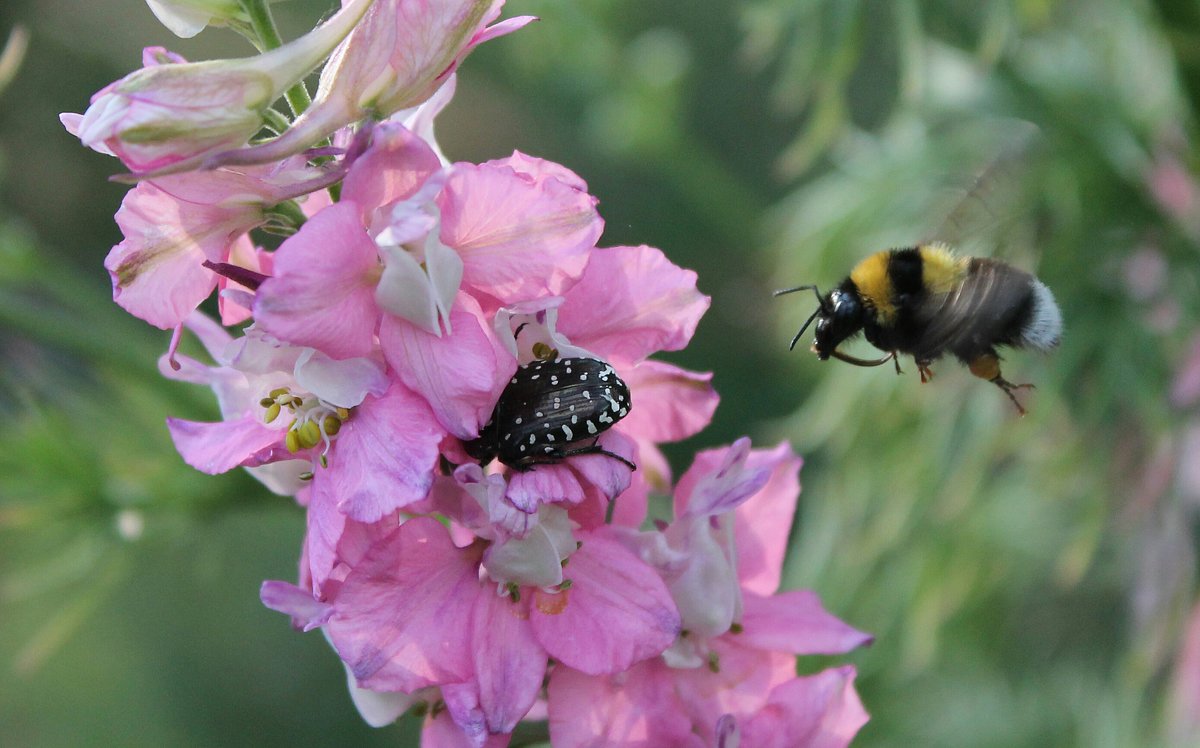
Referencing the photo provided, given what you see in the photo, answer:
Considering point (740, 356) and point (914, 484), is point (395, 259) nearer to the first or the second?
point (914, 484)

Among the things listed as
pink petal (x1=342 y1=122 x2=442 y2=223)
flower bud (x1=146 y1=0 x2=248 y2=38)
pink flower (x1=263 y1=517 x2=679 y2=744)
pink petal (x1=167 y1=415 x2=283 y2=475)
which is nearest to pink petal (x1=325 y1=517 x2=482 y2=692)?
pink flower (x1=263 y1=517 x2=679 y2=744)

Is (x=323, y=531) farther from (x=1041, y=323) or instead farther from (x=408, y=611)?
(x=1041, y=323)

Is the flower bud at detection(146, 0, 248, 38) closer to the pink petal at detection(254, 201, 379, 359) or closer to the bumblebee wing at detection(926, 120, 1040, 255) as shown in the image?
the pink petal at detection(254, 201, 379, 359)

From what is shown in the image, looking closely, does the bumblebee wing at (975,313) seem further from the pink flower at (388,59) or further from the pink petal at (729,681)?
the pink flower at (388,59)

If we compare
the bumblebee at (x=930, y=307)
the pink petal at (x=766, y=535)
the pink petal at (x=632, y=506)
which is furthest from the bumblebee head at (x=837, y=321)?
the pink petal at (x=632, y=506)

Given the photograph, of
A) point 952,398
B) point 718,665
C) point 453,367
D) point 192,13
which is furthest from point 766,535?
point 952,398

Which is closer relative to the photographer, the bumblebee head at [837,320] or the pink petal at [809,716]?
the pink petal at [809,716]

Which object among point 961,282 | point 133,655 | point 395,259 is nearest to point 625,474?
point 395,259
